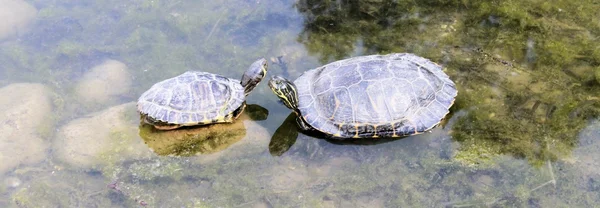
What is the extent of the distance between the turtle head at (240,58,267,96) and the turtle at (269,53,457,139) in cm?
44

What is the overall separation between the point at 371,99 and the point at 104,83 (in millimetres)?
3333

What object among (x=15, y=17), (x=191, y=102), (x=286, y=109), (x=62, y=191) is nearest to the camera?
(x=62, y=191)

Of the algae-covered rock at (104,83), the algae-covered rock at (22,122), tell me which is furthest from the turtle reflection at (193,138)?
the algae-covered rock at (22,122)

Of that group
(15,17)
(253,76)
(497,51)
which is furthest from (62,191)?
(497,51)

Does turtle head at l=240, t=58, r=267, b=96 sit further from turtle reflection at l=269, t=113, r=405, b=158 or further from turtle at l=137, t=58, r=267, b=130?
turtle reflection at l=269, t=113, r=405, b=158

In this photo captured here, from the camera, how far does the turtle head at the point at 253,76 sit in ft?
17.4

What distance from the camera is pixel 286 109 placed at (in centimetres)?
545

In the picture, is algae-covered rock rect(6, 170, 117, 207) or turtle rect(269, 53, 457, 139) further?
turtle rect(269, 53, 457, 139)

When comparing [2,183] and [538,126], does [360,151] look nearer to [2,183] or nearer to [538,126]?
[538,126]

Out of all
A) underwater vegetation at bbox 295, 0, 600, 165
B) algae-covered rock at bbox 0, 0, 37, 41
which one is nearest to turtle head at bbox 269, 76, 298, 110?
underwater vegetation at bbox 295, 0, 600, 165

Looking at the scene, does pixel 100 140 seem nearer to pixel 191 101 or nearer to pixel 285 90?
pixel 191 101

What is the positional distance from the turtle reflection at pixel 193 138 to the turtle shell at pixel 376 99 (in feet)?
2.72

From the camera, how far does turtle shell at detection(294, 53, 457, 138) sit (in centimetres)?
466

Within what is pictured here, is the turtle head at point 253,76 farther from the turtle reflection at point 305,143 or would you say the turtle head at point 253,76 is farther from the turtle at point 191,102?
the turtle reflection at point 305,143
